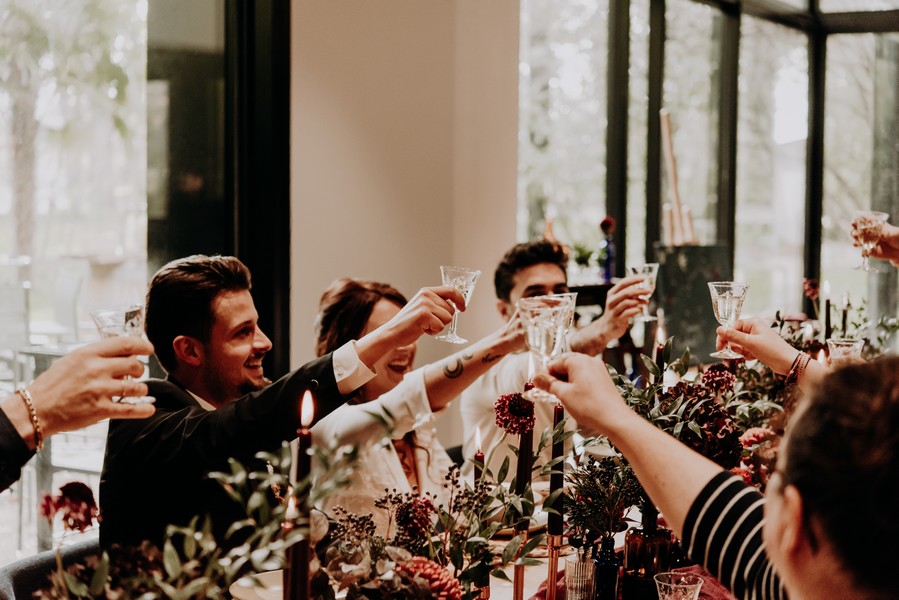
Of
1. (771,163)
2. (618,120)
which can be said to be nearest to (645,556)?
(618,120)

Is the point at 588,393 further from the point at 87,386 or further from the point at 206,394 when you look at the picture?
the point at 206,394

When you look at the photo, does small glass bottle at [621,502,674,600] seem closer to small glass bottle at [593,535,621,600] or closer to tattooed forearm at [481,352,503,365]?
small glass bottle at [593,535,621,600]

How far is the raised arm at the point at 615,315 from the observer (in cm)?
292

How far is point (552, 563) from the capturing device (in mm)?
1548

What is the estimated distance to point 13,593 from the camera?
170 centimetres

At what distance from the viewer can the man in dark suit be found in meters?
1.68

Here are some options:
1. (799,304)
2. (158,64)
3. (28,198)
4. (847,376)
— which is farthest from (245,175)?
(799,304)

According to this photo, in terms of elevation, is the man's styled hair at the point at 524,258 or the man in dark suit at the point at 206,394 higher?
the man's styled hair at the point at 524,258

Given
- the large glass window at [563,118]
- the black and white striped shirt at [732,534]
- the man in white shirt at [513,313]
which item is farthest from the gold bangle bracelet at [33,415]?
the large glass window at [563,118]

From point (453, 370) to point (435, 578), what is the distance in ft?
4.37

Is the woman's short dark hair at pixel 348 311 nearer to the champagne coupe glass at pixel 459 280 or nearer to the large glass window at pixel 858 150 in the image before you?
the champagne coupe glass at pixel 459 280

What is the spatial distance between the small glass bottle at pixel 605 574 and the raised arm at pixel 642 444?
1.38ft

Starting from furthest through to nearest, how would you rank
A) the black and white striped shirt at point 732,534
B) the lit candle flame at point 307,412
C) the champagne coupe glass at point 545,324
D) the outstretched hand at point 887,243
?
the outstretched hand at point 887,243 < the champagne coupe glass at point 545,324 < the black and white striped shirt at point 732,534 < the lit candle flame at point 307,412

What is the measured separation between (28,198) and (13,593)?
1.43m
